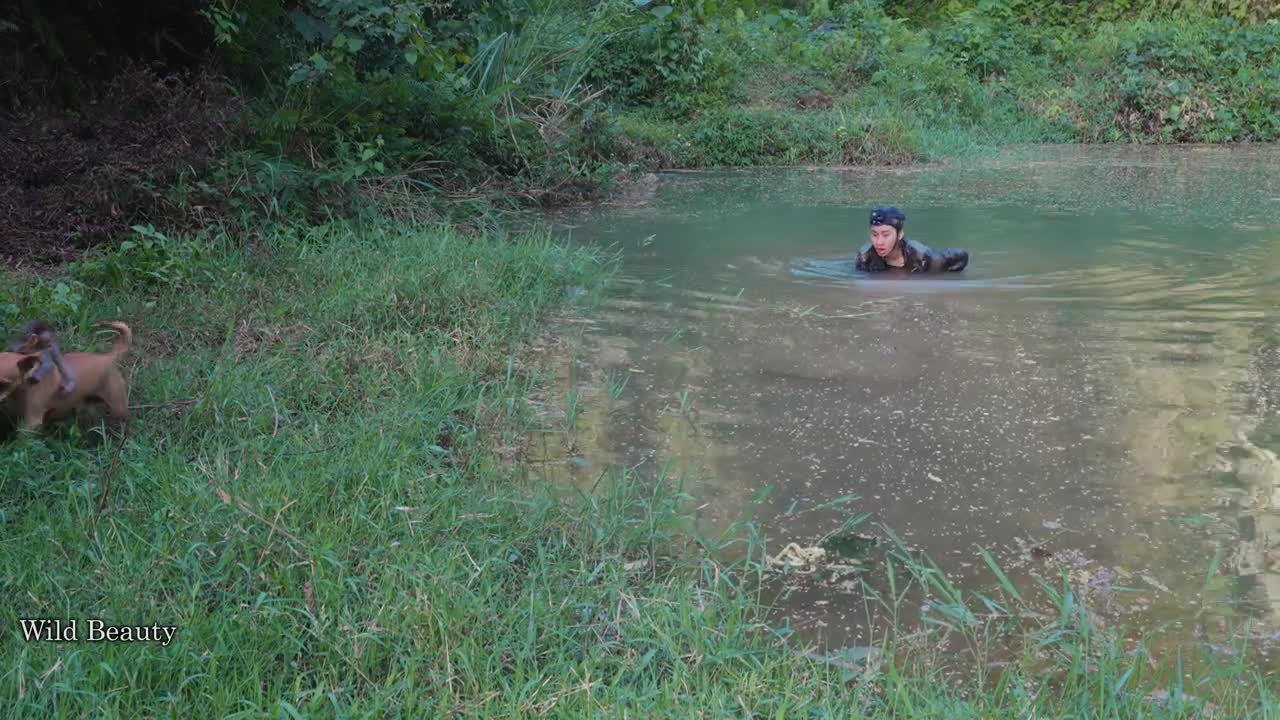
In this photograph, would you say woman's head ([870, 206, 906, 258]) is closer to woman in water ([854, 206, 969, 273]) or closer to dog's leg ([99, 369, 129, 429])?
woman in water ([854, 206, 969, 273])

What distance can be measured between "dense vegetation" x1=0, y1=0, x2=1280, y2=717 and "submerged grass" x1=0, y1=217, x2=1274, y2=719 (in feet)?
0.04

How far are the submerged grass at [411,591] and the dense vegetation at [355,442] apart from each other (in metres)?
0.01

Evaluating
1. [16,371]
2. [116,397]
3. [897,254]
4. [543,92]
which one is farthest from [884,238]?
[16,371]

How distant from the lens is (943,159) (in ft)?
48.4

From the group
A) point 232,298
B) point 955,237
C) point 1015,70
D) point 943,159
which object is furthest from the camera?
point 1015,70

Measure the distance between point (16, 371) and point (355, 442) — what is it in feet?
3.64

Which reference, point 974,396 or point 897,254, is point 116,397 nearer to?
point 974,396

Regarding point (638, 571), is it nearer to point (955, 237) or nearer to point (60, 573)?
point (60, 573)

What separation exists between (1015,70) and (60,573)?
18.9 meters

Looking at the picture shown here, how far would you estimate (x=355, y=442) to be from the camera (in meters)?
4.28

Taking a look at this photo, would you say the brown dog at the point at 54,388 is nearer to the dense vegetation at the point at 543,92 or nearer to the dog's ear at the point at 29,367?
the dog's ear at the point at 29,367

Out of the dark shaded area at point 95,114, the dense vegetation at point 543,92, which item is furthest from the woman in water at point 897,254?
the dark shaded area at point 95,114

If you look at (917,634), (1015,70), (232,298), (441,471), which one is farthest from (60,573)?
(1015,70)

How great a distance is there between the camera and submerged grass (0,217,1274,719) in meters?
2.77
